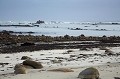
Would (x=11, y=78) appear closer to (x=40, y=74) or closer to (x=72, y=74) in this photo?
(x=40, y=74)

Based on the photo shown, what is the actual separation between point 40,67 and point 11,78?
319cm

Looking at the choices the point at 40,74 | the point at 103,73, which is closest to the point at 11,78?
the point at 40,74

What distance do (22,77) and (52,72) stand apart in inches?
69.6

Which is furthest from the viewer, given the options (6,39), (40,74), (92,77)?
(6,39)

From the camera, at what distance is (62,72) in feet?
42.3

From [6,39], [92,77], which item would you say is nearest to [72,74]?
[92,77]

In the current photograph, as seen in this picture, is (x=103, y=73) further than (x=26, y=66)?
No

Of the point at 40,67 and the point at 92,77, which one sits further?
the point at 40,67

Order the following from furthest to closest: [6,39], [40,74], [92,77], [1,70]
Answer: [6,39] < [1,70] < [40,74] < [92,77]

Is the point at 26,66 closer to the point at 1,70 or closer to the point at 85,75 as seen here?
the point at 1,70

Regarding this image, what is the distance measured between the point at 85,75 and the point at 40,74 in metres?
2.12

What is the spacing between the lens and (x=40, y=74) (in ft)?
40.2

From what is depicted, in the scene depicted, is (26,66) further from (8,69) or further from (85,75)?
(85,75)

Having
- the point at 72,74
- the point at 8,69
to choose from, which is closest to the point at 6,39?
the point at 8,69
